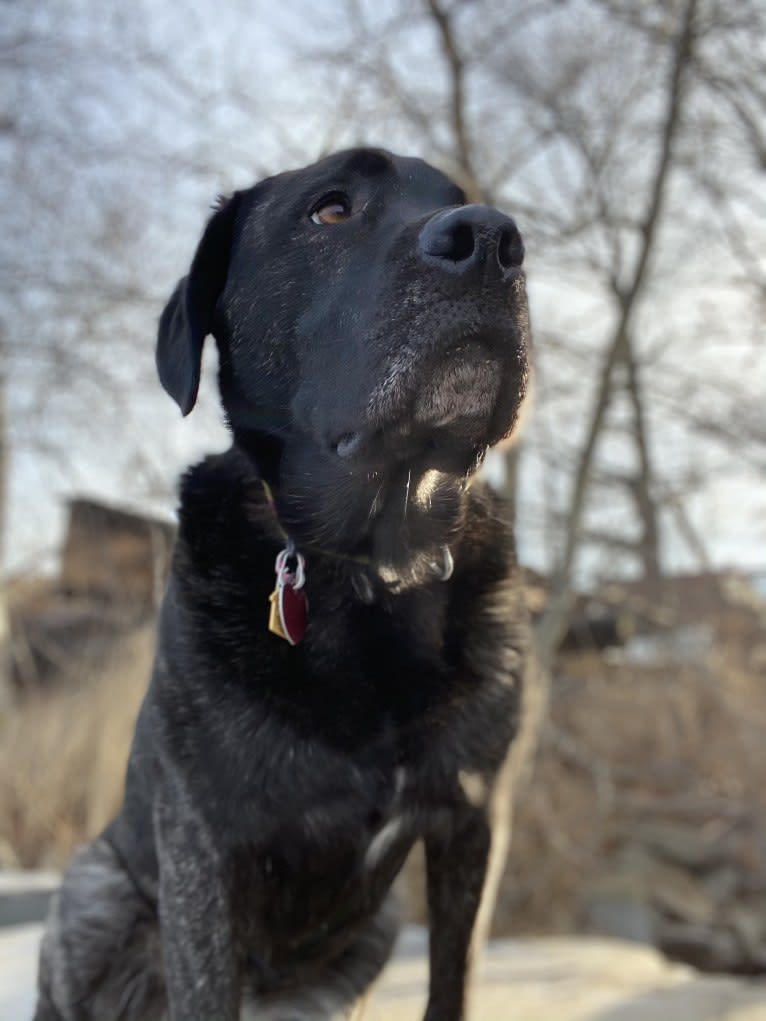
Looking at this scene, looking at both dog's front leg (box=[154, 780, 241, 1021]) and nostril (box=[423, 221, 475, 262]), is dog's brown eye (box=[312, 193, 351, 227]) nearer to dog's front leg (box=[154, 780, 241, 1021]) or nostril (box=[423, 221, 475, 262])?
nostril (box=[423, 221, 475, 262])

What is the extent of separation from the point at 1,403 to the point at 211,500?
8.39 m

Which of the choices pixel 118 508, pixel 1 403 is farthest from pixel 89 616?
pixel 1 403

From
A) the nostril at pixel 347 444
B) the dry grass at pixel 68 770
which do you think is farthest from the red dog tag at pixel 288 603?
the dry grass at pixel 68 770

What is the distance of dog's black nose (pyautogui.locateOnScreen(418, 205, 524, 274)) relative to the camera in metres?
1.77

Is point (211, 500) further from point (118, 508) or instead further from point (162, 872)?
point (118, 508)

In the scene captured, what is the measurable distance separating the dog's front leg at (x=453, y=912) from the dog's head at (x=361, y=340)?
0.67m

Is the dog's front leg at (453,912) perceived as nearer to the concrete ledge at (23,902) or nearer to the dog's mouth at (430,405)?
the dog's mouth at (430,405)

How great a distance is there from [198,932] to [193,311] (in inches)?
55.1

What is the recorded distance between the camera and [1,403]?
1009 centimetres

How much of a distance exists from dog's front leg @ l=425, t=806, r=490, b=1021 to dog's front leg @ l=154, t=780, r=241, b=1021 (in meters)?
0.48

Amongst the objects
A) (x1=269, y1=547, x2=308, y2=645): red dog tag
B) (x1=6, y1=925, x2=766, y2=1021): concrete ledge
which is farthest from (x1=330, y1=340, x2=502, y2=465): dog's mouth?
(x1=6, y1=925, x2=766, y2=1021): concrete ledge

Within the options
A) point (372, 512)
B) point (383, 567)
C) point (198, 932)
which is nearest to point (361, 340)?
point (372, 512)

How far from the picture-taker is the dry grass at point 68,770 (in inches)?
273

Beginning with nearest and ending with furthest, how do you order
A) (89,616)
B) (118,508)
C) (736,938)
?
(736,938)
(118,508)
(89,616)
